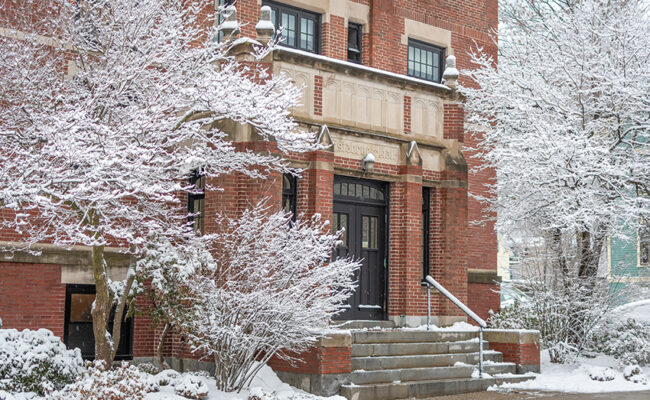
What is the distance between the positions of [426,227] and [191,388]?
24.5 feet

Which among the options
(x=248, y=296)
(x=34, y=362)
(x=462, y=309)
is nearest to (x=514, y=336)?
(x=462, y=309)

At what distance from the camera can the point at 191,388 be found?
12.2m

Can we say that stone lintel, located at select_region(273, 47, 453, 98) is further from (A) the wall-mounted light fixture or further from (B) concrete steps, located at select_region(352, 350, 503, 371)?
(B) concrete steps, located at select_region(352, 350, 503, 371)

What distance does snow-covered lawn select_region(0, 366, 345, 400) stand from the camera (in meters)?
12.0

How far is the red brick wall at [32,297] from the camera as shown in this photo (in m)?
14.2

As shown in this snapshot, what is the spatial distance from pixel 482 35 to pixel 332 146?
8.32 metres

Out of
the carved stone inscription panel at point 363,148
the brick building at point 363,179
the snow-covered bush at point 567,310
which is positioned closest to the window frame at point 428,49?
the brick building at point 363,179

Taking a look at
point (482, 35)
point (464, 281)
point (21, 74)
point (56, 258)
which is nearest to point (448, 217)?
point (464, 281)

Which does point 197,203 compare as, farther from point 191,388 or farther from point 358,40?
point 358,40

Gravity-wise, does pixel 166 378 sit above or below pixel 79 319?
below

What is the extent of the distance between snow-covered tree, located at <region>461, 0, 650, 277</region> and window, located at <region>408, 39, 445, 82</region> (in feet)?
2.82

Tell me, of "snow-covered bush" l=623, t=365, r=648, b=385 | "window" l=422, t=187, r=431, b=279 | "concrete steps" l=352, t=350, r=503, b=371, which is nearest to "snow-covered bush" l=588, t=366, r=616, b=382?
"snow-covered bush" l=623, t=365, r=648, b=385

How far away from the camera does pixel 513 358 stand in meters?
16.2

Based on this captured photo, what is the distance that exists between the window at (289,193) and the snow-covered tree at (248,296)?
6.88 feet
